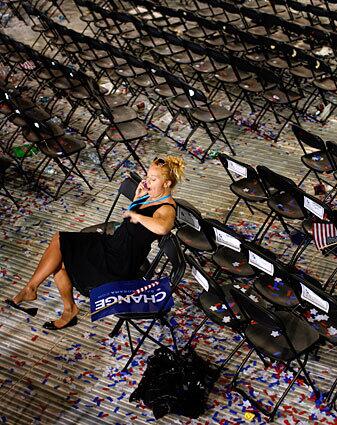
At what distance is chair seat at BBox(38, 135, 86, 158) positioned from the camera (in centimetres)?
650

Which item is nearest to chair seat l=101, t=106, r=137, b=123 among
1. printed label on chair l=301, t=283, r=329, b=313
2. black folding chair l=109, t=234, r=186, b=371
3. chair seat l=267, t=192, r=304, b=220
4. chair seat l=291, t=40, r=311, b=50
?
chair seat l=267, t=192, r=304, b=220

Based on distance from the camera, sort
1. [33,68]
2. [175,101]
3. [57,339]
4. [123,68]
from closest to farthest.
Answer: [57,339] < [175,101] < [123,68] < [33,68]

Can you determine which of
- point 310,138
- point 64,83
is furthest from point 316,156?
point 64,83

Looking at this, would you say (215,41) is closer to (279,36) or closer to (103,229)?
(279,36)

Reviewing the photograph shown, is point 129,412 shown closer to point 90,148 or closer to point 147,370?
point 147,370

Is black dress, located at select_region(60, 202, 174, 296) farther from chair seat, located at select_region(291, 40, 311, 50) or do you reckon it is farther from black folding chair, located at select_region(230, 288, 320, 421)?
chair seat, located at select_region(291, 40, 311, 50)

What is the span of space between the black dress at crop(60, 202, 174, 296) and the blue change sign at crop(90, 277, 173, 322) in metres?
0.25

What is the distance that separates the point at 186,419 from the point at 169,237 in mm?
1247

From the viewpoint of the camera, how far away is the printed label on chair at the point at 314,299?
4031 millimetres

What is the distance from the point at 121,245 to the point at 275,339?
4.29 ft

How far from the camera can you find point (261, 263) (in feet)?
14.7

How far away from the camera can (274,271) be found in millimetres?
4371

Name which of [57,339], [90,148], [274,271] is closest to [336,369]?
[274,271]

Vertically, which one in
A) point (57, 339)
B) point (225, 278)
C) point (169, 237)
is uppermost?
point (169, 237)
